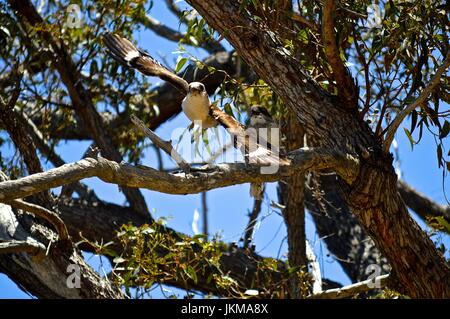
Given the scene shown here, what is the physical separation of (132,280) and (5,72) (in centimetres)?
284

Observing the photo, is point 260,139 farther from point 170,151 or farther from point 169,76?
point 169,76

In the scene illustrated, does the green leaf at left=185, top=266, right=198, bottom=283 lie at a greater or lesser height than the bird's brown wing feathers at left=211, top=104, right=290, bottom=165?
lesser

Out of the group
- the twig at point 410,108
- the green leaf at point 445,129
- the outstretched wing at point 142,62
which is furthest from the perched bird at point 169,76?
the green leaf at point 445,129

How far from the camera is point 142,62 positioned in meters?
5.35

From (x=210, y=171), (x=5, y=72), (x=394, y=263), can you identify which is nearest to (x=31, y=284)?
(x=210, y=171)


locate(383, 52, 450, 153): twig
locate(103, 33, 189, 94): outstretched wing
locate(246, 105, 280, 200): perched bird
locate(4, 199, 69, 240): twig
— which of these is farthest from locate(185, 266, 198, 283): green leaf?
locate(383, 52, 450, 153): twig

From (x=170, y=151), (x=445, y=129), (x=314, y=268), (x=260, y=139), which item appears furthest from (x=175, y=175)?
(x=314, y=268)

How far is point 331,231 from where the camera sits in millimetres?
7660

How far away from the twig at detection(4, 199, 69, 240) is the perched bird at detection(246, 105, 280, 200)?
42.8 inches

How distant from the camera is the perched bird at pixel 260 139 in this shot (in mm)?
4016

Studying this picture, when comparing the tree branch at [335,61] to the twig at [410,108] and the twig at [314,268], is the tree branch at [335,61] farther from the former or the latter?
the twig at [314,268]

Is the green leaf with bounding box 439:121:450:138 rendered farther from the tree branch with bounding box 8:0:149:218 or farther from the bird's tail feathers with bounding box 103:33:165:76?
the tree branch with bounding box 8:0:149:218

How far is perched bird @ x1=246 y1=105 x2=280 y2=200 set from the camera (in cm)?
402

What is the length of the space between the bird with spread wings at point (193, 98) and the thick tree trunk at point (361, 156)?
0.33 meters
